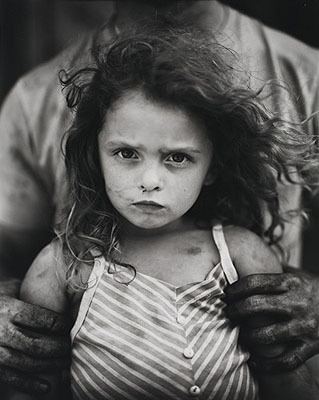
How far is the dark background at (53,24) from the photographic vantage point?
133 cm

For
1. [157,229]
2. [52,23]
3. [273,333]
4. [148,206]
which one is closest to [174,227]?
[157,229]

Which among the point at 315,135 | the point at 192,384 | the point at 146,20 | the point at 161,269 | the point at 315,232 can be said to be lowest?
the point at 315,232

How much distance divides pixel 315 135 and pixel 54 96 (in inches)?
21.3

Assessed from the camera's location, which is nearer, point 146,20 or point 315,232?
point 146,20

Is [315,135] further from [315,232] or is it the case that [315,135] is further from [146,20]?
[315,232]

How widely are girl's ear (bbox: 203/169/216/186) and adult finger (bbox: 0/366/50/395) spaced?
1.41ft

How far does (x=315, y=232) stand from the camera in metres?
1.77

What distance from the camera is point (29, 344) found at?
3.74 ft

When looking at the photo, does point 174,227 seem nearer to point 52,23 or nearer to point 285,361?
point 285,361

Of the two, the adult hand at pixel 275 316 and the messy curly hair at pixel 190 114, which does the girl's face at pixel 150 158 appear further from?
the adult hand at pixel 275 316

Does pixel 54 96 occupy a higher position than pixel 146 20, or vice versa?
pixel 146 20

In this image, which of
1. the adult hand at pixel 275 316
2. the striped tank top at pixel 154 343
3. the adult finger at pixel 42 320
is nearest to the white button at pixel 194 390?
the striped tank top at pixel 154 343

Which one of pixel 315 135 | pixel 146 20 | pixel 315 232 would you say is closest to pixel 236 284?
pixel 315 135

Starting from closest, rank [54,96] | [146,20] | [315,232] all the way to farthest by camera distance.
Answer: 1. [146,20]
2. [54,96]
3. [315,232]
